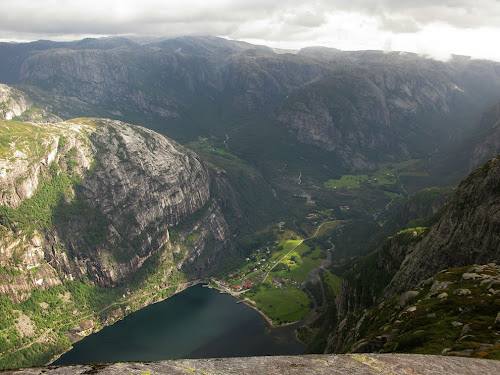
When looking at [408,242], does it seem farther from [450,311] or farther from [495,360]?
[495,360]

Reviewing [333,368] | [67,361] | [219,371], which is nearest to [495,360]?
[333,368]

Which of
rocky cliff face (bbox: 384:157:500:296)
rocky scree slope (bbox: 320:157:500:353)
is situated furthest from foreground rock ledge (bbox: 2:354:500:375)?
Result: rocky cliff face (bbox: 384:157:500:296)

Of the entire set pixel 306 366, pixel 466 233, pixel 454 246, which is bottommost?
pixel 454 246

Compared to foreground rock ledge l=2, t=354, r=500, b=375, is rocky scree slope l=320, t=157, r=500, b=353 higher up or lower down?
lower down

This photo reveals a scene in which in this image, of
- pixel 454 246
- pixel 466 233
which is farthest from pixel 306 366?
pixel 454 246

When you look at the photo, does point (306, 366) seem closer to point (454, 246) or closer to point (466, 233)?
point (466, 233)

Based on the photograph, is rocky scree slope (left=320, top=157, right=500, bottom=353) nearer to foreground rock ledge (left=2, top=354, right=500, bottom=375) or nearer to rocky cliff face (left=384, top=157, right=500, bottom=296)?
rocky cliff face (left=384, top=157, right=500, bottom=296)

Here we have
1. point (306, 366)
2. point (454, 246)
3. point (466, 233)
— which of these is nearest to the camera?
point (306, 366)

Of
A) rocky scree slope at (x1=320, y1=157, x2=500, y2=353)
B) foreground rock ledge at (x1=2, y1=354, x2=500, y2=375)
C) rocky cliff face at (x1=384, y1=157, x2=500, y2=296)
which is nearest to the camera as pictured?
foreground rock ledge at (x1=2, y1=354, x2=500, y2=375)

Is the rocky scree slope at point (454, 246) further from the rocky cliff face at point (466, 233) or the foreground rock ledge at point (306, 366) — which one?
the foreground rock ledge at point (306, 366)
